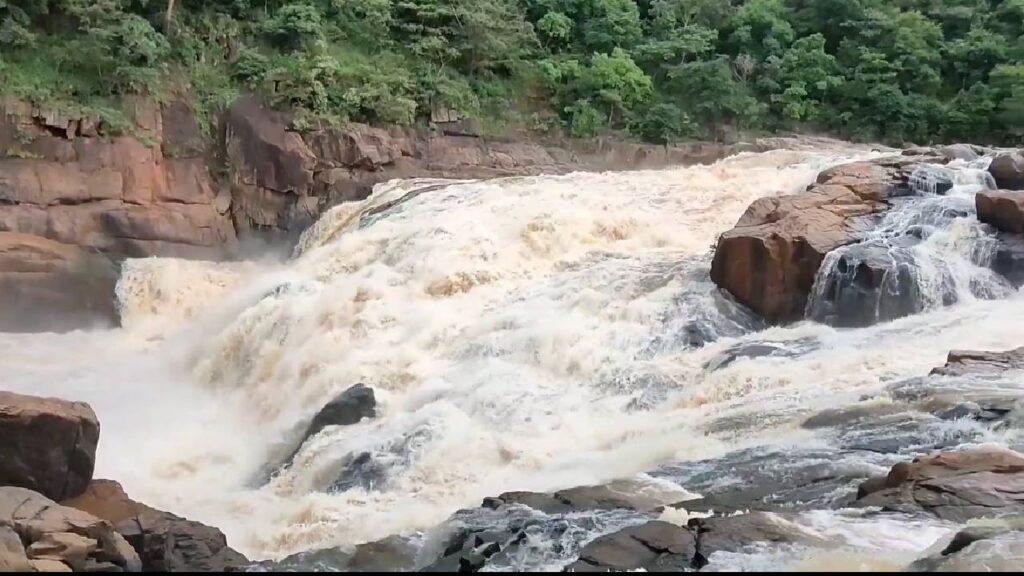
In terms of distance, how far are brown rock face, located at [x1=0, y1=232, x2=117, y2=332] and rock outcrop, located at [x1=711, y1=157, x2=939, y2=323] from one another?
36.6 ft

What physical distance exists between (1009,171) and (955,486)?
8492mm

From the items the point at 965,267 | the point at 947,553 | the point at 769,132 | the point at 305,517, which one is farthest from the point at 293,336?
the point at 769,132

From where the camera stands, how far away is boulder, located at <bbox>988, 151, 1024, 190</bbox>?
13258 millimetres

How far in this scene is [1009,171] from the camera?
13.3 m

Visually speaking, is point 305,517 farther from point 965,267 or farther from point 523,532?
point 965,267

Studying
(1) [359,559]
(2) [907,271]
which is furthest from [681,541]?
(2) [907,271]

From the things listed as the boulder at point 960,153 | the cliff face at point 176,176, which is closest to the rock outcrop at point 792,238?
the boulder at point 960,153

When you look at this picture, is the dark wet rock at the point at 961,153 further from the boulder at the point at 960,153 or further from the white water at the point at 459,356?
the white water at the point at 459,356

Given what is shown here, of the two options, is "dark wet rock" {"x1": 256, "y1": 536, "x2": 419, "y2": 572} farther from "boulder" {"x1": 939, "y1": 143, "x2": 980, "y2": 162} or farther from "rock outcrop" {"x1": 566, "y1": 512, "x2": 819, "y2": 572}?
"boulder" {"x1": 939, "y1": 143, "x2": 980, "y2": 162}

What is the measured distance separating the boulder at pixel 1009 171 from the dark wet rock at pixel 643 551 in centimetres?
957

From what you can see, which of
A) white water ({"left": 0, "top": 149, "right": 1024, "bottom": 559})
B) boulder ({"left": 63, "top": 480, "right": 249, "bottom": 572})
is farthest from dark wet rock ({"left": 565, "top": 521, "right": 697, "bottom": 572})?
boulder ({"left": 63, "top": 480, "right": 249, "bottom": 572})

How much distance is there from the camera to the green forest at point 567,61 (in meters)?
20.2

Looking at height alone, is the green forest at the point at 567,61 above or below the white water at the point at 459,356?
above

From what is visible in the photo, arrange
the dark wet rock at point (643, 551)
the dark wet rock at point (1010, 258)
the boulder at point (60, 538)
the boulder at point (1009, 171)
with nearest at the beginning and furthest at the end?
the dark wet rock at point (643, 551) < the boulder at point (60, 538) < the dark wet rock at point (1010, 258) < the boulder at point (1009, 171)
